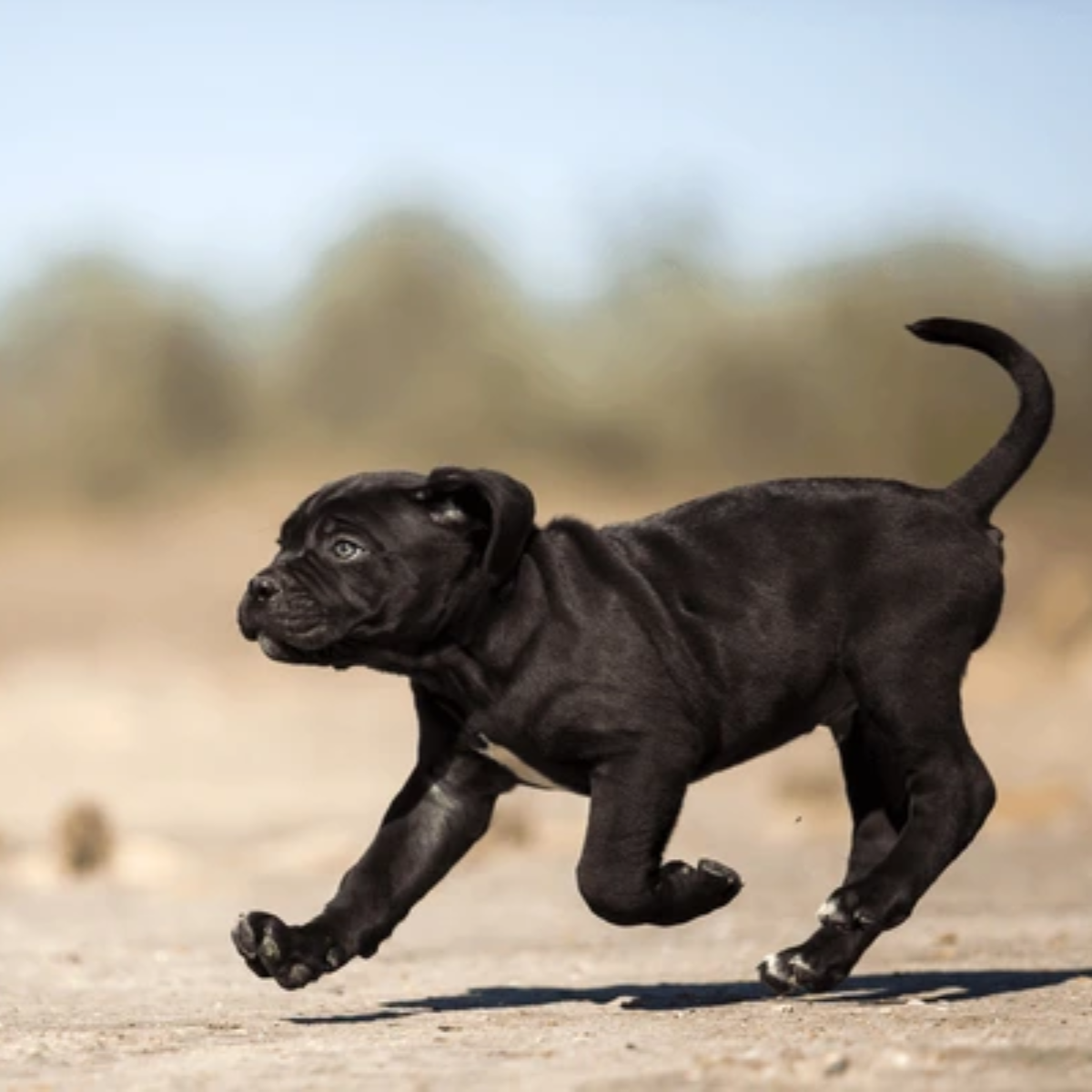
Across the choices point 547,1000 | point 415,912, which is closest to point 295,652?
point 547,1000

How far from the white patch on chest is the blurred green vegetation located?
622 inches

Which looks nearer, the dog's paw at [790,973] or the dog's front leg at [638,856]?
the dog's front leg at [638,856]

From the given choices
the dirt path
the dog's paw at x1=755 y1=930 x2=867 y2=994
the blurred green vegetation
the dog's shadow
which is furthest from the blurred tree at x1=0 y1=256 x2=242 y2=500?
the dog's paw at x1=755 y1=930 x2=867 y2=994

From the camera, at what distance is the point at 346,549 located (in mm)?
7055

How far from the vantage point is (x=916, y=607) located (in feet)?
24.4

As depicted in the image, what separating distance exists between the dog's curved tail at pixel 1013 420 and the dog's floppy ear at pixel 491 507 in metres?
1.40

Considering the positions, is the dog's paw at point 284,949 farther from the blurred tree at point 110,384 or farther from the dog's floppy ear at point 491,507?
the blurred tree at point 110,384

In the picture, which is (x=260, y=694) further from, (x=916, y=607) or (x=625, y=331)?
(x=916, y=607)

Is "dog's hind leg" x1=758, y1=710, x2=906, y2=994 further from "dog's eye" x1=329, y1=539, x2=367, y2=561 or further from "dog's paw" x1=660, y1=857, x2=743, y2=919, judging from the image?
"dog's eye" x1=329, y1=539, x2=367, y2=561

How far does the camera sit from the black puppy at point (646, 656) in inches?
276

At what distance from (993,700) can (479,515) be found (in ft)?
48.9

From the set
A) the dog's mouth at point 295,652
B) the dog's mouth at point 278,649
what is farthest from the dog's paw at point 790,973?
the dog's mouth at point 278,649

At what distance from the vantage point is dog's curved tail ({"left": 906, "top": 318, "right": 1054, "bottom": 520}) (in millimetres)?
7809

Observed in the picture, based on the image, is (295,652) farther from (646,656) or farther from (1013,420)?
(1013,420)
